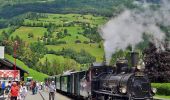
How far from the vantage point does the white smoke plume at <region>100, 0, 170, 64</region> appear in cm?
3281

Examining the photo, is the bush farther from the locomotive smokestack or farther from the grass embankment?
the locomotive smokestack

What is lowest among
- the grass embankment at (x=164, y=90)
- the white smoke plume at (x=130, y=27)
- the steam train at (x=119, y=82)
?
the grass embankment at (x=164, y=90)

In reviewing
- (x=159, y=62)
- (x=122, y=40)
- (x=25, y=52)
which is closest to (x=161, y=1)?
(x=122, y=40)

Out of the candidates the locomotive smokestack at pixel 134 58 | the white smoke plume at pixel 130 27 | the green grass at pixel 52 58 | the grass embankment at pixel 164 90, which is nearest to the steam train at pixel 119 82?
the locomotive smokestack at pixel 134 58

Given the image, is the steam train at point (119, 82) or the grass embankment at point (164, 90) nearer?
the steam train at point (119, 82)

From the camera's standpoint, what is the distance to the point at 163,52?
73.1 m

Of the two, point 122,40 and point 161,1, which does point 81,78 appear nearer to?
point 122,40

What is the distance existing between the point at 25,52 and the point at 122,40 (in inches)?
4796

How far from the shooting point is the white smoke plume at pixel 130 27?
108 ft

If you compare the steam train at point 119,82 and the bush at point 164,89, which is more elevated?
the steam train at point 119,82

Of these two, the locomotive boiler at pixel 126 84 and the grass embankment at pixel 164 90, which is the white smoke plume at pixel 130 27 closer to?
the locomotive boiler at pixel 126 84

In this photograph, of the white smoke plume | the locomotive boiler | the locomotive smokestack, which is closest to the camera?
the locomotive boiler

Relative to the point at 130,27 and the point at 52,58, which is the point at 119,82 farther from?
the point at 52,58

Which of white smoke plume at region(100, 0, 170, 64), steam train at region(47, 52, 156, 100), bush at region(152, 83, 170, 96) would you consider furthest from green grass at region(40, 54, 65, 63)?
steam train at region(47, 52, 156, 100)
